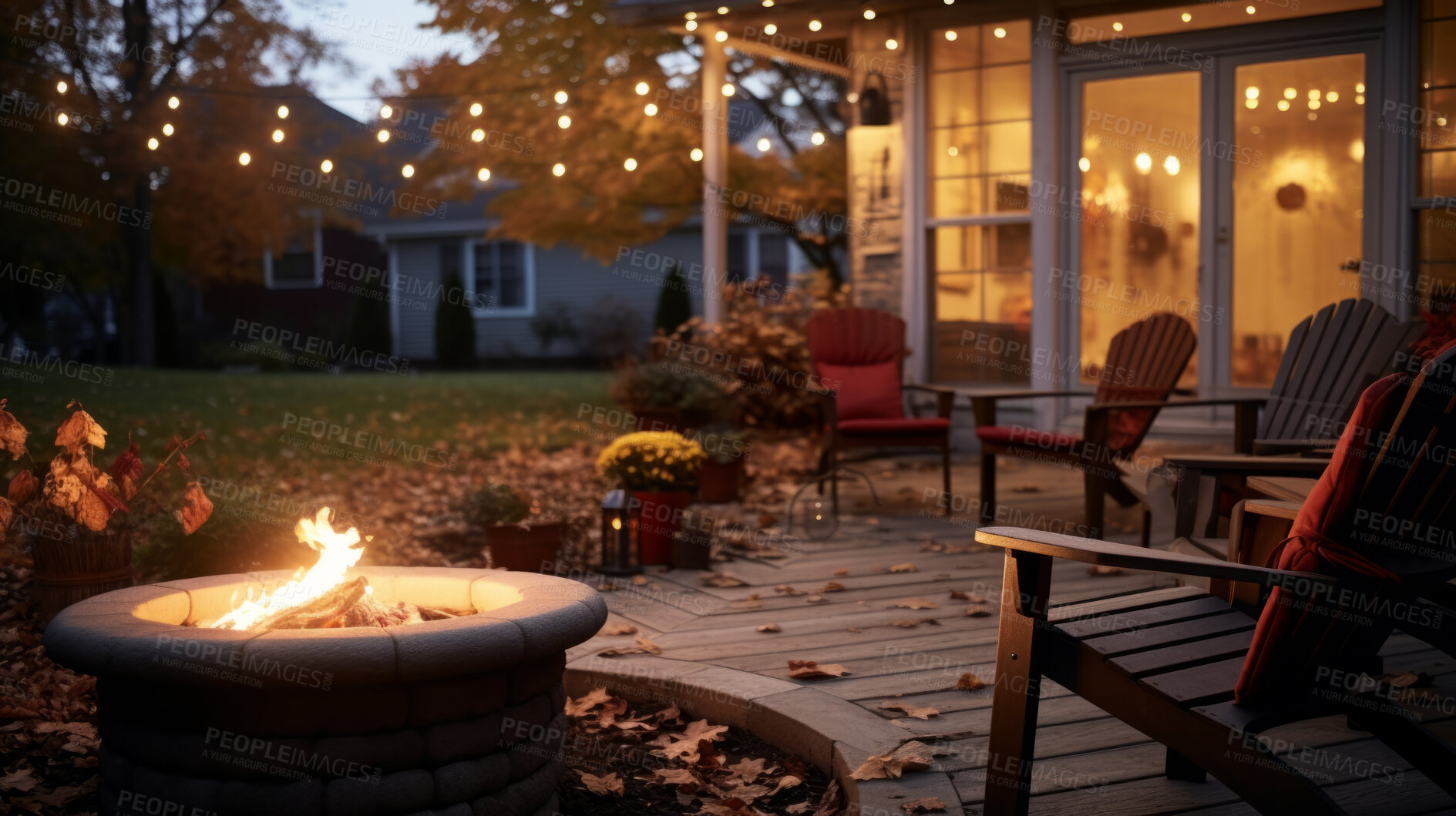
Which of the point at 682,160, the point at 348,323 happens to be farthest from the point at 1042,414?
the point at 348,323

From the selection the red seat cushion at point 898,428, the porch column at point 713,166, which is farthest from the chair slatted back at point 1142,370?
the porch column at point 713,166

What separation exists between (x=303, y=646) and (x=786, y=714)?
48.3 inches

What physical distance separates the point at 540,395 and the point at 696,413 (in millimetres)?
5931

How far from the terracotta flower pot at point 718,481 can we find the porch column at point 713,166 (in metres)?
1.87

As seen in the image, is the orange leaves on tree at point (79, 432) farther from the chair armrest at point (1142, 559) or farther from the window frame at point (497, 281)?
the window frame at point (497, 281)

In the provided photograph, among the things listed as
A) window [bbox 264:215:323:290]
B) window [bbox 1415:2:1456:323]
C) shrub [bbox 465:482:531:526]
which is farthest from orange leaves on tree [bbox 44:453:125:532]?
window [bbox 264:215:323:290]

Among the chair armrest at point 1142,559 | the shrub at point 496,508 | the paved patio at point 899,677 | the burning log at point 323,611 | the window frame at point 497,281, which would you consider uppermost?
the window frame at point 497,281

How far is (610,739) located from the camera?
286 centimetres

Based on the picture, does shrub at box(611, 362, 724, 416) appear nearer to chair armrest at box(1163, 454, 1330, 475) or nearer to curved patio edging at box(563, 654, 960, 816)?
curved patio edging at box(563, 654, 960, 816)

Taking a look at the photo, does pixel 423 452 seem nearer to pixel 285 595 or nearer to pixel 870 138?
pixel 870 138

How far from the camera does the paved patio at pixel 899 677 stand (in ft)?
7.68

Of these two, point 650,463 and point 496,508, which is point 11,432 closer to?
point 496,508

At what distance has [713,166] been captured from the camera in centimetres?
803

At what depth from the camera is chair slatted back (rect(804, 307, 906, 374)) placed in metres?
6.51
